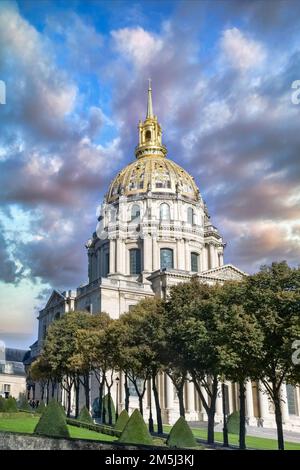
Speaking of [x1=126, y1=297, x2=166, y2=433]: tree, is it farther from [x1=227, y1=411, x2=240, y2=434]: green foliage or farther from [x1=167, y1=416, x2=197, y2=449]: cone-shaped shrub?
[x1=167, y1=416, x2=197, y2=449]: cone-shaped shrub

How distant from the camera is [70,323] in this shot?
5859cm

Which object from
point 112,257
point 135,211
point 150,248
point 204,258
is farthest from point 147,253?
point 204,258

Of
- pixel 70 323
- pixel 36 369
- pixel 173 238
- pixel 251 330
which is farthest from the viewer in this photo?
pixel 173 238

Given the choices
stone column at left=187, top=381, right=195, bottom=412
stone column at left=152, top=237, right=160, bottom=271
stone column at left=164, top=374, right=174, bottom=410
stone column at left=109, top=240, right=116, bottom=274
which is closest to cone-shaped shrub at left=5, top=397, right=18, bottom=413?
stone column at left=164, top=374, right=174, bottom=410

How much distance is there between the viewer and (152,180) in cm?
9356

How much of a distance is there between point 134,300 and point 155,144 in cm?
3960

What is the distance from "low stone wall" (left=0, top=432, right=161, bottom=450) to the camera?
23.5m

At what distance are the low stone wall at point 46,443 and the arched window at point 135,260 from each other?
59785mm

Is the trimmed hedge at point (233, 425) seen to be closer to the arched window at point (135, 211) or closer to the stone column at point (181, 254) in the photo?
the stone column at point (181, 254)

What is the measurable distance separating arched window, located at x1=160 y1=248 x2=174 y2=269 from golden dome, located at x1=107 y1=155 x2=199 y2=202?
1010cm

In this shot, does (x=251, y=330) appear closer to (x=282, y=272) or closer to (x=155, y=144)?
(x=282, y=272)

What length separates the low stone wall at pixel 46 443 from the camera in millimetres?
23469

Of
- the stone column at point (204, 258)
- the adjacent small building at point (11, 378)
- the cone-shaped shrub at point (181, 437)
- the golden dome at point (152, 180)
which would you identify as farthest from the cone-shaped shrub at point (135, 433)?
the adjacent small building at point (11, 378)
